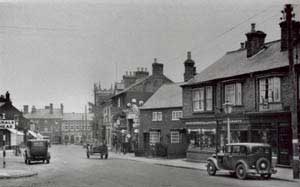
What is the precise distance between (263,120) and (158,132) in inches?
801

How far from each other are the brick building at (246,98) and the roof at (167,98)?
8438mm

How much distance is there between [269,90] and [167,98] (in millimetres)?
21245

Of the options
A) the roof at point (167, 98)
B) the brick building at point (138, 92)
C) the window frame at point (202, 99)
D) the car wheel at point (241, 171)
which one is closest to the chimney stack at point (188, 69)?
the roof at point (167, 98)

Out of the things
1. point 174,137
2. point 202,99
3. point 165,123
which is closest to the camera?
point 202,99

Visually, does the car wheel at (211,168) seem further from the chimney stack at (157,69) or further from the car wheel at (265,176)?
the chimney stack at (157,69)

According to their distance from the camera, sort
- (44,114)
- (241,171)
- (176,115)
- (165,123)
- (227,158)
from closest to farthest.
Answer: (241,171) → (227,158) → (176,115) → (165,123) → (44,114)

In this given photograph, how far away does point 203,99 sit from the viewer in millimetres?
33781

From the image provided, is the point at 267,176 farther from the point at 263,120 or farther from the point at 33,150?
the point at 33,150

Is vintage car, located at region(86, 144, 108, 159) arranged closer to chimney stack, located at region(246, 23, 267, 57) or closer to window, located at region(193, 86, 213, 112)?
window, located at region(193, 86, 213, 112)

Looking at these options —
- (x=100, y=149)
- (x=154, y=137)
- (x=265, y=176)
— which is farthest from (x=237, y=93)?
(x=154, y=137)

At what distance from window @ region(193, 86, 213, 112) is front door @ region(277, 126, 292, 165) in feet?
24.3

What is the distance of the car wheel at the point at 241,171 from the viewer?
21.0m

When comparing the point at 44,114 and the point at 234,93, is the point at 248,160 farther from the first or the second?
the point at 44,114

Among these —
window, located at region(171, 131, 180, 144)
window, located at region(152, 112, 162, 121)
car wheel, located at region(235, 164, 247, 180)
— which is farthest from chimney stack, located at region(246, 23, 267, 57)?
window, located at region(152, 112, 162, 121)
